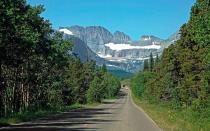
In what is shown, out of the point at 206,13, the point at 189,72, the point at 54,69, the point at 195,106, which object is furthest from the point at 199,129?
the point at 54,69

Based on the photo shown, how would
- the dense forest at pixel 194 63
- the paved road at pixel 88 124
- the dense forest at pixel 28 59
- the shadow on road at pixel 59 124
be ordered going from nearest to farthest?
the dense forest at pixel 194 63 → the shadow on road at pixel 59 124 → the paved road at pixel 88 124 → the dense forest at pixel 28 59

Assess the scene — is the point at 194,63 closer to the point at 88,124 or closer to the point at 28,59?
the point at 28,59

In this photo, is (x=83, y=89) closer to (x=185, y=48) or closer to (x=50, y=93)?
(x=50, y=93)

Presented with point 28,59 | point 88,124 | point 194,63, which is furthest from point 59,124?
point 28,59

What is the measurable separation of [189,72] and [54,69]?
26232mm

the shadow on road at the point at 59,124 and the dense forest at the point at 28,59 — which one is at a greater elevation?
the dense forest at the point at 28,59

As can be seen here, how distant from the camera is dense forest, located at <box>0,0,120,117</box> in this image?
3756 cm

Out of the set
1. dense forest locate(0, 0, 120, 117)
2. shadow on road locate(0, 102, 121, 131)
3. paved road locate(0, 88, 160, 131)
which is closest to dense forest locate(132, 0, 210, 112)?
paved road locate(0, 88, 160, 131)

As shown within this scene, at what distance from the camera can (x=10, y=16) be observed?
118ft

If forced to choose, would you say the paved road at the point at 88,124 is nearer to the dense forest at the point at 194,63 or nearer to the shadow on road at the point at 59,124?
the shadow on road at the point at 59,124

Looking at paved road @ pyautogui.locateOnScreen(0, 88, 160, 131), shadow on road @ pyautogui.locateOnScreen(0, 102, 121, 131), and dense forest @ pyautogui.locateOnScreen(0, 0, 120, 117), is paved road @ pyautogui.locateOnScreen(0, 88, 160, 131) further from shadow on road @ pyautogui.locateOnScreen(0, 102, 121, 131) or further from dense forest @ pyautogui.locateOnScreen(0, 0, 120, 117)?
dense forest @ pyautogui.locateOnScreen(0, 0, 120, 117)

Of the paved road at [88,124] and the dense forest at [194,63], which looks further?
the paved road at [88,124]

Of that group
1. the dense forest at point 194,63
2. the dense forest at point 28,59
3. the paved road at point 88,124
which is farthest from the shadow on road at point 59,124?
the dense forest at point 194,63

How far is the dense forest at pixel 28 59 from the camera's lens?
37.6 metres
